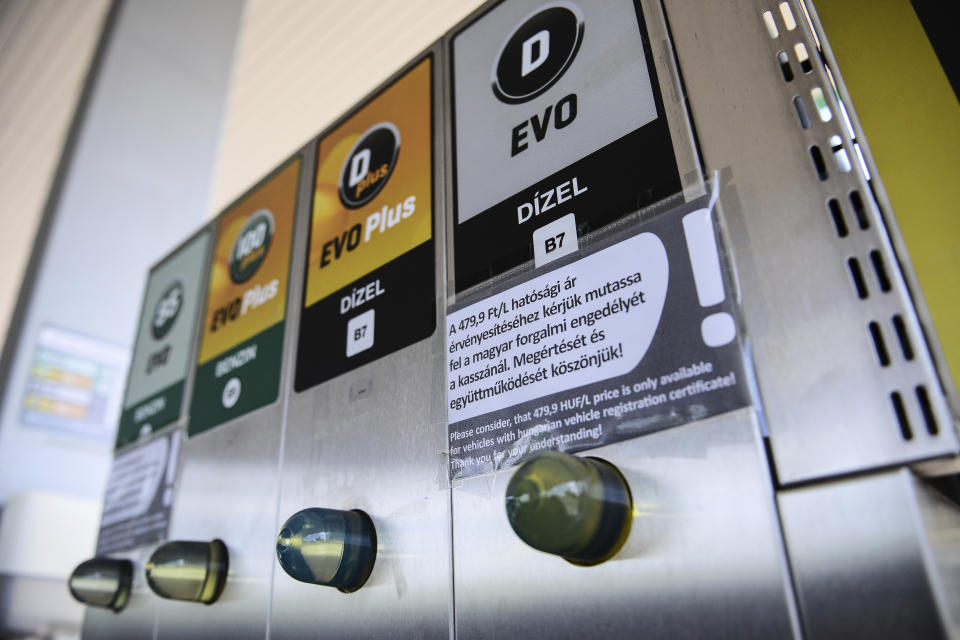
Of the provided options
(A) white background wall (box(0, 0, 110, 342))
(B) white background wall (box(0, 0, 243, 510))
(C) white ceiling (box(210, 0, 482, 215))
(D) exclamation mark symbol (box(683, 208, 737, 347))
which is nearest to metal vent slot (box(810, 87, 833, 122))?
(D) exclamation mark symbol (box(683, 208, 737, 347))

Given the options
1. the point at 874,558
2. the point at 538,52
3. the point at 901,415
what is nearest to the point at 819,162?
the point at 901,415

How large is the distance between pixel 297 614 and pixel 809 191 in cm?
84

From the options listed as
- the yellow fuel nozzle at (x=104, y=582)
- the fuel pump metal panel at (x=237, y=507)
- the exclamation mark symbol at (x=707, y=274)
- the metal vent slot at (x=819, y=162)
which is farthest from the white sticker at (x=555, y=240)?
the yellow fuel nozzle at (x=104, y=582)

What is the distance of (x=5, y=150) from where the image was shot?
3.74 m

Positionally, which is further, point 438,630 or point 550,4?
point 550,4

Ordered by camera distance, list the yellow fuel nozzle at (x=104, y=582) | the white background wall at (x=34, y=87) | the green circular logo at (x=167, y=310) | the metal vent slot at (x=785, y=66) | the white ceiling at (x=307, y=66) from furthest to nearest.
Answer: the white background wall at (x=34, y=87) → the white ceiling at (x=307, y=66) → the green circular logo at (x=167, y=310) → the yellow fuel nozzle at (x=104, y=582) → the metal vent slot at (x=785, y=66)

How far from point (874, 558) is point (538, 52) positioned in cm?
74

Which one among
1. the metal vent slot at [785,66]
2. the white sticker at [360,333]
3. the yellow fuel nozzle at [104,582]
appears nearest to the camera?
the metal vent slot at [785,66]

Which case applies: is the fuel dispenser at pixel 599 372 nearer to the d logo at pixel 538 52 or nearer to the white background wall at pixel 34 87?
the d logo at pixel 538 52

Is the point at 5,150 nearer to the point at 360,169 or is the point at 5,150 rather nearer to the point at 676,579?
the point at 360,169

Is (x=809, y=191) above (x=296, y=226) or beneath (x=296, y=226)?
beneath

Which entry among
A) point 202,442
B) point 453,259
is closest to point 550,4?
point 453,259

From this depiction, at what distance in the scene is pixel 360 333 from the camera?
1032 millimetres

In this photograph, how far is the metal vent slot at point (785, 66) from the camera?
26.1 inches
